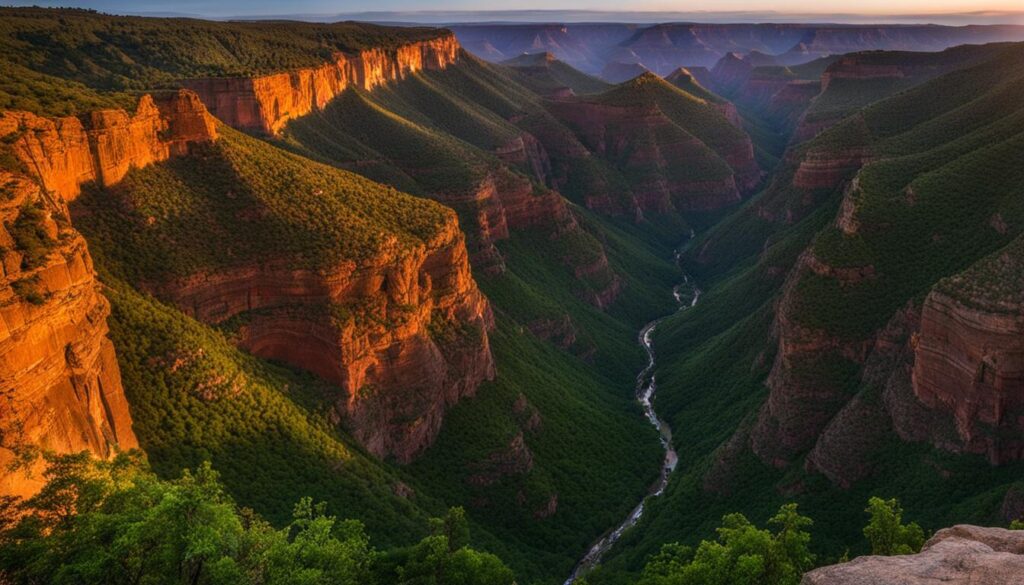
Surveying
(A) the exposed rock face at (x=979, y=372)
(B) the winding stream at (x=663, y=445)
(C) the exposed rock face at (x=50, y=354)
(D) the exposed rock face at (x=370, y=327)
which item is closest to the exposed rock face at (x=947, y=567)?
(C) the exposed rock face at (x=50, y=354)

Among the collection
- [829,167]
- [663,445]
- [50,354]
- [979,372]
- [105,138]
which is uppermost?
[105,138]

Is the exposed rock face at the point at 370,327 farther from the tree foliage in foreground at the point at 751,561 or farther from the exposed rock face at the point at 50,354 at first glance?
the tree foliage in foreground at the point at 751,561

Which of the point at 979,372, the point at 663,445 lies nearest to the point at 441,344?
the point at 663,445

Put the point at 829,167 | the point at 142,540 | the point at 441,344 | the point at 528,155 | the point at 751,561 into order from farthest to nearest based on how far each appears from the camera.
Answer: the point at 528,155
the point at 829,167
the point at 441,344
the point at 751,561
the point at 142,540

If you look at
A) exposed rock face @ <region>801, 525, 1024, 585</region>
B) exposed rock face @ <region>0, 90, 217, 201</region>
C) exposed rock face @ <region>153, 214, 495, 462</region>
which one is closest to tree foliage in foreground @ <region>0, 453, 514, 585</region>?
exposed rock face @ <region>801, 525, 1024, 585</region>

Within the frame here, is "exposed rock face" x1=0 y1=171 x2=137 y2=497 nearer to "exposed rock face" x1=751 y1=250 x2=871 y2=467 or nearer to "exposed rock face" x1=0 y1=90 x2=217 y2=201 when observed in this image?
"exposed rock face" x1=0 y1=90 x2=217 y2=201

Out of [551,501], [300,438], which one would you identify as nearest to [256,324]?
[300,438]

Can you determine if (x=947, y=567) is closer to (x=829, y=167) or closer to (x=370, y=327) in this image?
(x=370, y=327)
